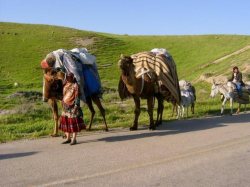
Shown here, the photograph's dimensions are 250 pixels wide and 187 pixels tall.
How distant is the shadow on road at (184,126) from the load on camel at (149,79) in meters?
0.47

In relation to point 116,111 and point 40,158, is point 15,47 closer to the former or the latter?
point 116,111

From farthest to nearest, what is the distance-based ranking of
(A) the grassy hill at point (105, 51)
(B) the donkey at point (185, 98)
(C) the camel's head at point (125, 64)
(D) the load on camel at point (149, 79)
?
1. (A) the grassy hill at point (105, 51)
2. (B) the donkey at point (185, 98)
3. (D) the load on camel at point (149, 79)
4. (C) the camel's head at point (125, 64)

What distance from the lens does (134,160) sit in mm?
9836

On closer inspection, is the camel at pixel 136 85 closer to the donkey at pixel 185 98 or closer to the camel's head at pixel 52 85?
the camel's head at pixel 52 85

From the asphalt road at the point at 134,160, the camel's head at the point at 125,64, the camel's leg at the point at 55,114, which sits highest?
the camel's head at the point at 125,64

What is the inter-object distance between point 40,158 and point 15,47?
183 ft

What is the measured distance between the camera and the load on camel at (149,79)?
14.3 meters

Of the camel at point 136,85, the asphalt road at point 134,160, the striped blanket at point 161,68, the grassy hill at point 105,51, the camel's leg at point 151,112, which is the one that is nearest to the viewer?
the asphalt road at point 134,160

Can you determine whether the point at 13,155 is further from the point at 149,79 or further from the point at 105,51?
the point at 105,51

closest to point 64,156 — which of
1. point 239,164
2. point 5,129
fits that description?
point 239,164

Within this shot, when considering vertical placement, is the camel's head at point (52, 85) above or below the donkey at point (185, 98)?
above

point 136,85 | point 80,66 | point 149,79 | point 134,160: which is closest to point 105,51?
point 149,79

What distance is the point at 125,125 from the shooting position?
1567cm

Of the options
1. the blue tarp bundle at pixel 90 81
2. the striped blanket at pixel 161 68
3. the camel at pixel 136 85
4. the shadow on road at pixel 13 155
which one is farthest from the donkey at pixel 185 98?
the shadow on road at pixel 13 155
